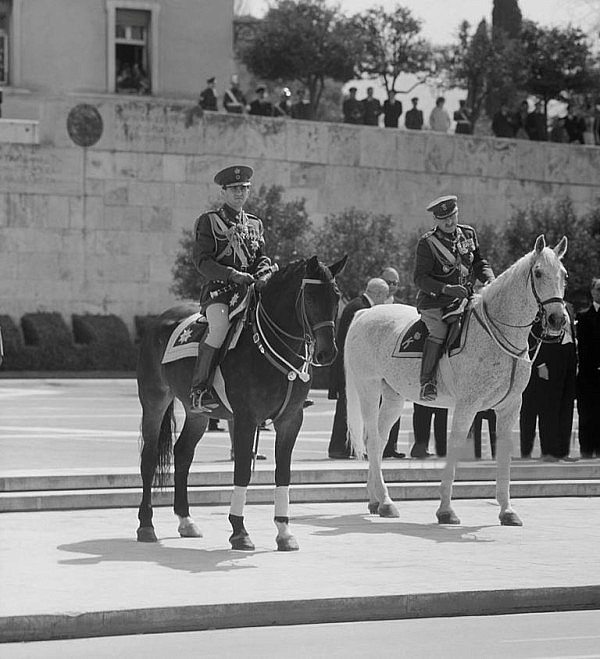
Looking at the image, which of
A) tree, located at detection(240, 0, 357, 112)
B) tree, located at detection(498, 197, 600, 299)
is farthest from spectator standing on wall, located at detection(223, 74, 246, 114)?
tree, located at detection(498, 197, 600, 299)

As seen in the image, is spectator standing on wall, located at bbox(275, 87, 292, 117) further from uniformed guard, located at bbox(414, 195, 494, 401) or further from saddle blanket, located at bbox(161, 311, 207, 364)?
saddle blanket, located at bbox(161, 311, 207, 364)

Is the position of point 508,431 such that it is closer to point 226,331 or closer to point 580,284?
point 226,331

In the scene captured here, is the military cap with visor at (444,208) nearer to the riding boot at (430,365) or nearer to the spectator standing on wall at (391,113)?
the riding boot at (430,365)

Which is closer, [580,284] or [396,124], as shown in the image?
[580,284]

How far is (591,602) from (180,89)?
140ft

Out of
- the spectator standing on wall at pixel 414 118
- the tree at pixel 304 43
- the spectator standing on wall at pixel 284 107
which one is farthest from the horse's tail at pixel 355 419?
the tree at pixel 304 43

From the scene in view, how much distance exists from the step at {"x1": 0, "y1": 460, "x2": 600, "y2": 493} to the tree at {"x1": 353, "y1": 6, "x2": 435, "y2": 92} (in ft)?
116

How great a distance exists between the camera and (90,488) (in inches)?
572

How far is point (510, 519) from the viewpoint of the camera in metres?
13.1

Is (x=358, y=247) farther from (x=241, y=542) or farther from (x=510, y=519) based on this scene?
(x=241, y=542)

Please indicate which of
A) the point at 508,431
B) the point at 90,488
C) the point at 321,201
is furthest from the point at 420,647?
the point at 321,201

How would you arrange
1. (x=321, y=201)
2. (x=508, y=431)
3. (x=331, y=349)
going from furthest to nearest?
(x=321, y=201)
(x=508, y=431)
(x=331, y=349)

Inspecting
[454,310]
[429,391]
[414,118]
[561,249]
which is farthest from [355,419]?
[414,118]

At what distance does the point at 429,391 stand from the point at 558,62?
40129mm
